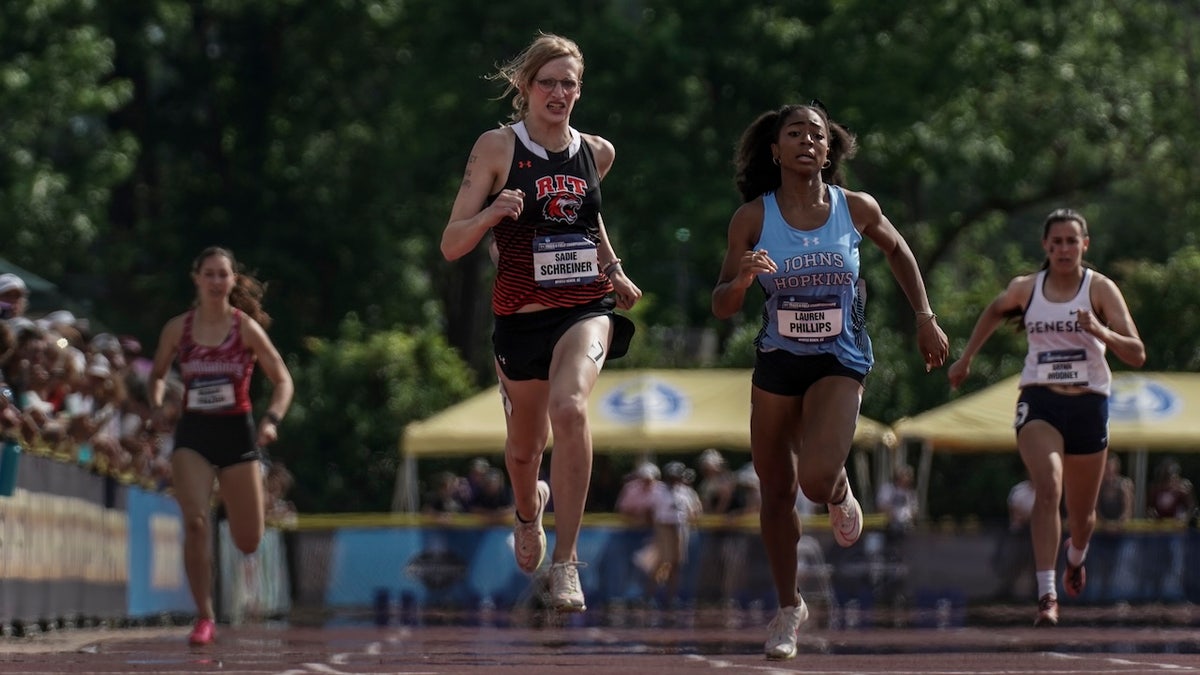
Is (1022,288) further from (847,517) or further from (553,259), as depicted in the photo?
(553,259)

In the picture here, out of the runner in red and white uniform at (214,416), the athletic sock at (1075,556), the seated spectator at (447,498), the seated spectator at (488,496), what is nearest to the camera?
the runner in red and white uniform at (214,416)

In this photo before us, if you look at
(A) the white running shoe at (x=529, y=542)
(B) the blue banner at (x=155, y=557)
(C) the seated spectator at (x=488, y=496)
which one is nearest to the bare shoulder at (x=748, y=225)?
(A) the white running shoe at (x=529, y=542)

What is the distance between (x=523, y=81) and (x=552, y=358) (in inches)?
45.3

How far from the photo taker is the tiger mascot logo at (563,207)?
10.2m

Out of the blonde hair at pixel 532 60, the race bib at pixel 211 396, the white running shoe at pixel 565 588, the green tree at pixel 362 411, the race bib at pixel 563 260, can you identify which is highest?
the green tree at pixel 362 411

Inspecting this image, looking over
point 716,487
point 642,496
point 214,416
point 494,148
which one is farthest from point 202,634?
point 716,487

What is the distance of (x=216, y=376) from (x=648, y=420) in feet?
59.4

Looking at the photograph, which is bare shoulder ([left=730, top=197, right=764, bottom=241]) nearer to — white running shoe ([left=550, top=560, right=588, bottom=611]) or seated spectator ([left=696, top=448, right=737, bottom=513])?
white running shoe ([left=550, top=560, right=588, bottom=611])

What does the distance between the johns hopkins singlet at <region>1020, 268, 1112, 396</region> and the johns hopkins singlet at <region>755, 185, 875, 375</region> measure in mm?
3750

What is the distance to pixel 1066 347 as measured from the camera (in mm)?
13898

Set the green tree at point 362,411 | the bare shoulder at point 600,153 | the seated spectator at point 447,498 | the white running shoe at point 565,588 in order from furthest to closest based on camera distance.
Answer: the green tree at point 362,411 < the seated spectator at point 447,498 < the bare shoulder at point 600,153 < the white running shoe at point 565,588

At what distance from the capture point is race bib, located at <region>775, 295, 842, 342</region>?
33.8ft

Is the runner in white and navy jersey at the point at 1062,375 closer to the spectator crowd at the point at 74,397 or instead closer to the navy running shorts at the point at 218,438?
the navy running shorts at the point at 218,438

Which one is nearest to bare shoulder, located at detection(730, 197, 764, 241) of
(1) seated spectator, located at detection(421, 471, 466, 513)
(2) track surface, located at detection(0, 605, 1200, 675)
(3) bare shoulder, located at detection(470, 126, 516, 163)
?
(3) bare shoulder, located at detection(470, 126, 516, 163)
